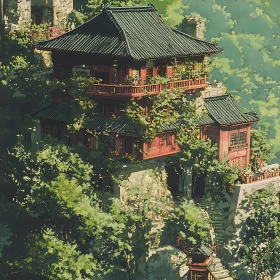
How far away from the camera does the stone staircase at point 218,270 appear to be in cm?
6177

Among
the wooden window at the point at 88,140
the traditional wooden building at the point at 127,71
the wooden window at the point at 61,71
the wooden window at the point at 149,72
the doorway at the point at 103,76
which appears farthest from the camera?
the wooden window at the point at 61,71

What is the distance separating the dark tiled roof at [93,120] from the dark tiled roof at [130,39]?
3964mm

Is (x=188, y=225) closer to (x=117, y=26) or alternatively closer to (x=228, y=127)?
(x=228, y=127)

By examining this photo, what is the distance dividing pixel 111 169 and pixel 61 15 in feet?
57.7

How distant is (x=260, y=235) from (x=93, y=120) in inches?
528

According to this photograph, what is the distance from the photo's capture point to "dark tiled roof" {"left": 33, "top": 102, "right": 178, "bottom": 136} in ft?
196

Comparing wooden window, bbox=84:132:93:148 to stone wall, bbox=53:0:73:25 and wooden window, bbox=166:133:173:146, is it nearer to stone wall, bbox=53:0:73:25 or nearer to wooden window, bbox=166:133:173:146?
wooden window, bbox=166:133:173:146

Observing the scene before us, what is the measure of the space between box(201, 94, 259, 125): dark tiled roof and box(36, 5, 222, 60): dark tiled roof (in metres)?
3.90

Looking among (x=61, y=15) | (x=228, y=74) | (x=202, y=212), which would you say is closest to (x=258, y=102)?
(x=228, y=74)

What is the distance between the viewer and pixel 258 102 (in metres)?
128

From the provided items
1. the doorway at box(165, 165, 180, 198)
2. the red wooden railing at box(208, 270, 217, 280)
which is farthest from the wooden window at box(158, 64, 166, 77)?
the red wooden railing at box(208, 270, 217, 280)

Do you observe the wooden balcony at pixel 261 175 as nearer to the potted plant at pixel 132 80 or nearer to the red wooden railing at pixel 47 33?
the potted plant at pixel 132 80

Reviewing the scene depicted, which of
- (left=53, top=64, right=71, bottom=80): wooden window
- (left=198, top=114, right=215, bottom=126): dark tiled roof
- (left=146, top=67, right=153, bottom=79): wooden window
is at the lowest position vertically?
(left=198, top=114, right=215, bottom=126): dark tiled roof

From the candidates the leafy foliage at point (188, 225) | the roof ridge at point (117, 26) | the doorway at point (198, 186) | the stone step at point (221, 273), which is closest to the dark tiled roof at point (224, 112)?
the doorway at point (198, 186)
